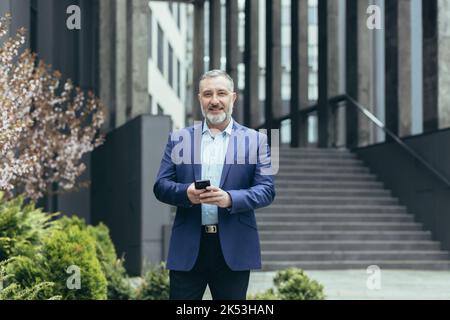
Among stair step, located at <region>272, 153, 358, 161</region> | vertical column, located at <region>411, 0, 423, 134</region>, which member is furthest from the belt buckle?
vertical column, located at <region>411, 0, 423, 134</region>

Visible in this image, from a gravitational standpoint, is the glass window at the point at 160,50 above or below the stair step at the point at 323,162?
above

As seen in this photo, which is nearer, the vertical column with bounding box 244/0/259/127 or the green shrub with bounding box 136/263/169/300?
the green shrub with bounding box 136/263/169/300

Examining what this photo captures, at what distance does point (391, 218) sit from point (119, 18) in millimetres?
8623

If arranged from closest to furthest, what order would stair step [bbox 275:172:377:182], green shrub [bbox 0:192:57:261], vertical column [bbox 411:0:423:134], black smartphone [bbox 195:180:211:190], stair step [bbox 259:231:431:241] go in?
black smartphone [bbox 195:180:211:190] < green shrub [bbox 0:192:57:261] < stair step [bbox 259:231:431:241] < stair step [bbox 275:172:377:182] < vertical column [bbox 411:0:423:134]

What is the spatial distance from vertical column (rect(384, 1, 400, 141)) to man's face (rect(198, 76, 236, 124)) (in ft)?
60.2

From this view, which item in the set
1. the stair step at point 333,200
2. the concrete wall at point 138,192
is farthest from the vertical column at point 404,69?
the concrete wall at point 138,192

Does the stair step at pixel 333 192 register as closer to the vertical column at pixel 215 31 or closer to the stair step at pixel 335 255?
the stair step at pixel 335 255

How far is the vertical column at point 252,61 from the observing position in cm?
3428

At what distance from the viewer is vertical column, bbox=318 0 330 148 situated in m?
28.4

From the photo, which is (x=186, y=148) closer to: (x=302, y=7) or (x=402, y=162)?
(x=402, y=162)

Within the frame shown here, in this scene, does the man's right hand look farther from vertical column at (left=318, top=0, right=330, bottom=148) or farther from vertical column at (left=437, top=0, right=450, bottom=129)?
vertical column at (left=318, top=0, right=330, bottom=148)

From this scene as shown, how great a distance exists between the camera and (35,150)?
18125mm

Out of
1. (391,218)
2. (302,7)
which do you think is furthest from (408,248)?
(302,7)

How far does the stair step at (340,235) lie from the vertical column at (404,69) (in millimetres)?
3574
